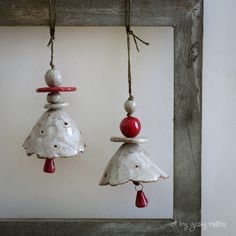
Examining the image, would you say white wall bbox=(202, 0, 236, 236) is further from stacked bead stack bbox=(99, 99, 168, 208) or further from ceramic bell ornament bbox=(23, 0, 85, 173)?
ceramic bell ornament bbox=(23, 0, 85, 173)

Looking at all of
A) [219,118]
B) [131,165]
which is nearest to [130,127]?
[131,165]

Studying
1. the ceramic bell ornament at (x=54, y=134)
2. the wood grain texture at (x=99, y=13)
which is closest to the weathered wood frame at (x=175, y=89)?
the wood grain texture at (x=99, y=13)

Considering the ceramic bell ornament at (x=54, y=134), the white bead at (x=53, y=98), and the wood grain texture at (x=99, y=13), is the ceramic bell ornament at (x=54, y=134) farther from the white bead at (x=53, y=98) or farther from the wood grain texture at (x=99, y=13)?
the wood grain texture at (x=99, y=13)

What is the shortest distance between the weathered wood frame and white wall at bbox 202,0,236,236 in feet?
0.18

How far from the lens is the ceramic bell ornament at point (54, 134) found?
71cm

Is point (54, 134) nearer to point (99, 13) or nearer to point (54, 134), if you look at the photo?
point (54, 134)

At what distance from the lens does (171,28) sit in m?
0.81

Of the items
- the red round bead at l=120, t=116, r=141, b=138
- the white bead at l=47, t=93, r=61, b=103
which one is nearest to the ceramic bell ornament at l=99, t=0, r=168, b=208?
the red round bead at l=120, t=116, r=141, b=138

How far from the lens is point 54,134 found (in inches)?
28.0

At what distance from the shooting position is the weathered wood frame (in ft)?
2.49

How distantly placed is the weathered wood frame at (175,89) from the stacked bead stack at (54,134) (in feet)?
0.41

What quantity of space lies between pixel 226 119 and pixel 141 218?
261 millimetres

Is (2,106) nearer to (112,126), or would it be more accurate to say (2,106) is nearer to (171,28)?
(112,126)

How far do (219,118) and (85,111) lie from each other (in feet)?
0.88
